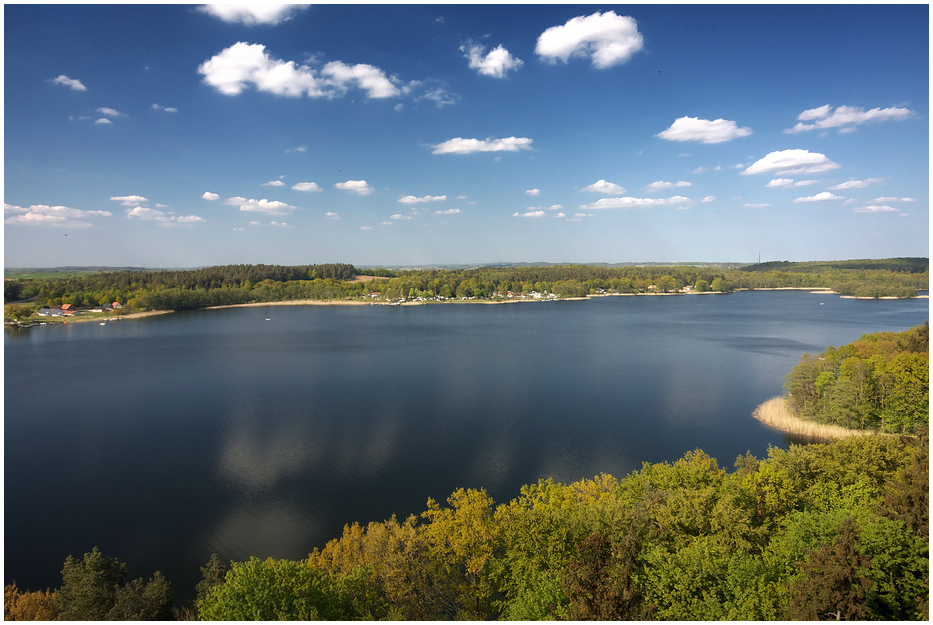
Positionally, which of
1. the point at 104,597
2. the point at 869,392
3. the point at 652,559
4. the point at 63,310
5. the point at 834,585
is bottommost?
the point at 104,597

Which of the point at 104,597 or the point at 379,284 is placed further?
the point at 379,284

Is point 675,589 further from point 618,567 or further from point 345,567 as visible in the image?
point 345,567

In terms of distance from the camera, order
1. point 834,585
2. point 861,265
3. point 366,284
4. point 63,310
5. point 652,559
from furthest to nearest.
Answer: point 861,265 < point 366,284 < point 63,310 < point 652,559 < point 834,585

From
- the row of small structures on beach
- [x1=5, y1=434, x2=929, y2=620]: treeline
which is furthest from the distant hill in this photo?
the row of small structures on beach

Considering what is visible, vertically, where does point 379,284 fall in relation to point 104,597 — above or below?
above

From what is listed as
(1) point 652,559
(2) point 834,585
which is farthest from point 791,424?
(2) point 834,585

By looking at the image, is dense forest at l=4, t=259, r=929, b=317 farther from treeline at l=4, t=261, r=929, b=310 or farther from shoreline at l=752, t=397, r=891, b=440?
shoreline at l=752, t=397, r=891, b=440

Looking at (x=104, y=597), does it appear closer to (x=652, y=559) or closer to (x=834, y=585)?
(x=652, y=559)
